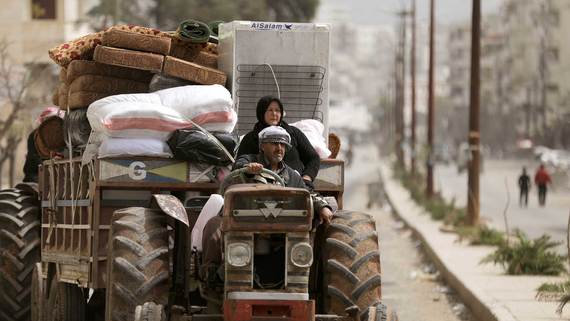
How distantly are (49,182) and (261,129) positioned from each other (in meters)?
3.78

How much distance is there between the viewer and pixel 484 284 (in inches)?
815

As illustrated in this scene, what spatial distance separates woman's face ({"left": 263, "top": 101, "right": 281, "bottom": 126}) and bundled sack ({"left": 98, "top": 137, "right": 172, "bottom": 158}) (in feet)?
3.10

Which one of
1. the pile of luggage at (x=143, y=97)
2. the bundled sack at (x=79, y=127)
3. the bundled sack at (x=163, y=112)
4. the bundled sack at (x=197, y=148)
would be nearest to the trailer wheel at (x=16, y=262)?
the pile of luggage at (x=143, y=97)

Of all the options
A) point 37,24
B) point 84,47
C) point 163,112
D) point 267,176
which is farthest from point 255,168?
point 37,24

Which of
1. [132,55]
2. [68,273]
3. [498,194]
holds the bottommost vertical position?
[498,194]

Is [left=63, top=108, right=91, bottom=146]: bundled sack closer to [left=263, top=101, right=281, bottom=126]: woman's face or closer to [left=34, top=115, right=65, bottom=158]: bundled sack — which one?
[left=34, top=115, right=65, bottom=158]: bundled sack

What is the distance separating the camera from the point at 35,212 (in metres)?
16.3

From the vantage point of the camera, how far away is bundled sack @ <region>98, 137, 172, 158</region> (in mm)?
→ 12758

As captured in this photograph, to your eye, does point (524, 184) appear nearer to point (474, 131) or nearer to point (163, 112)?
point (474, 131)

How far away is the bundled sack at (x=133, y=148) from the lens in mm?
12758

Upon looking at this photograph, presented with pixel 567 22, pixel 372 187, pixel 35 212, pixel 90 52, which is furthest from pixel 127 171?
pixel 567 22

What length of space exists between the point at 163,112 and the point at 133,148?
1.54 ft

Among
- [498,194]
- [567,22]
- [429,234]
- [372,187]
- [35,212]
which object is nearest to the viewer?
[35,212]

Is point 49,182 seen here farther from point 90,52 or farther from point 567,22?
point 567,22
